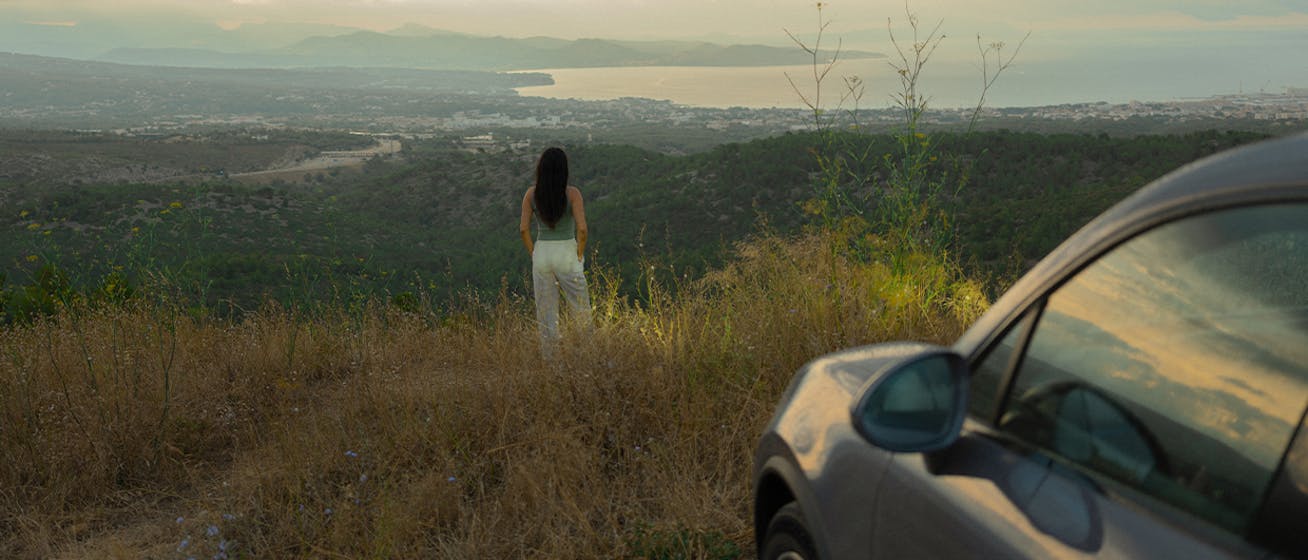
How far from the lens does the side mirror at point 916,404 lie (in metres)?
1.48

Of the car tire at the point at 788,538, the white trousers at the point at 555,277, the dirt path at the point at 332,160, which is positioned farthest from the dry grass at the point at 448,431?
the dirt path at the point at 332,160

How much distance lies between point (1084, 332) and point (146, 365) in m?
5.14

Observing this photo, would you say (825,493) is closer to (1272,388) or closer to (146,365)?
(1272,388)

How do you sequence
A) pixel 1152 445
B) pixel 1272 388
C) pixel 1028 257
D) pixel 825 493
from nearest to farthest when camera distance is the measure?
pixel 1272 388 → pixel 1152 445 → pixel 825 493 → pixel 1028 257

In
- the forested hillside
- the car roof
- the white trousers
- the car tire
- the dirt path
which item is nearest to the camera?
the car roof

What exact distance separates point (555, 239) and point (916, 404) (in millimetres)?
5208

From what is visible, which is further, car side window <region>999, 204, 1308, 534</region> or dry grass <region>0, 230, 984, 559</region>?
dry grass <region>0, 230, 984, 559</region>

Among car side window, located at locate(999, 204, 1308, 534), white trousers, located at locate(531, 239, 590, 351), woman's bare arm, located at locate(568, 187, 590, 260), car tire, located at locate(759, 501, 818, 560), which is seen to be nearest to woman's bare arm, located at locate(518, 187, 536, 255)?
white trousers, located at locate(531, 239, 590, 351)

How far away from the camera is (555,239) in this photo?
6.59 meters

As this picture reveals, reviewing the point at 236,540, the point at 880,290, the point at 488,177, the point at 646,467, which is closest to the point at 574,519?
the point at 646,467

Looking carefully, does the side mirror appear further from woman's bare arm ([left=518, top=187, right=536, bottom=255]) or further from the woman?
woman's bare arm ([left=518, top=187, right=536, bottom=255])

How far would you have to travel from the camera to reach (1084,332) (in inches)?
55.2

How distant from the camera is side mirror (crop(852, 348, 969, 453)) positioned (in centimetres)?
148

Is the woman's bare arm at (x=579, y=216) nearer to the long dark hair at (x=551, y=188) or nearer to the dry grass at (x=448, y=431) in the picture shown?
the long dark hair at (x=551, y=188)
